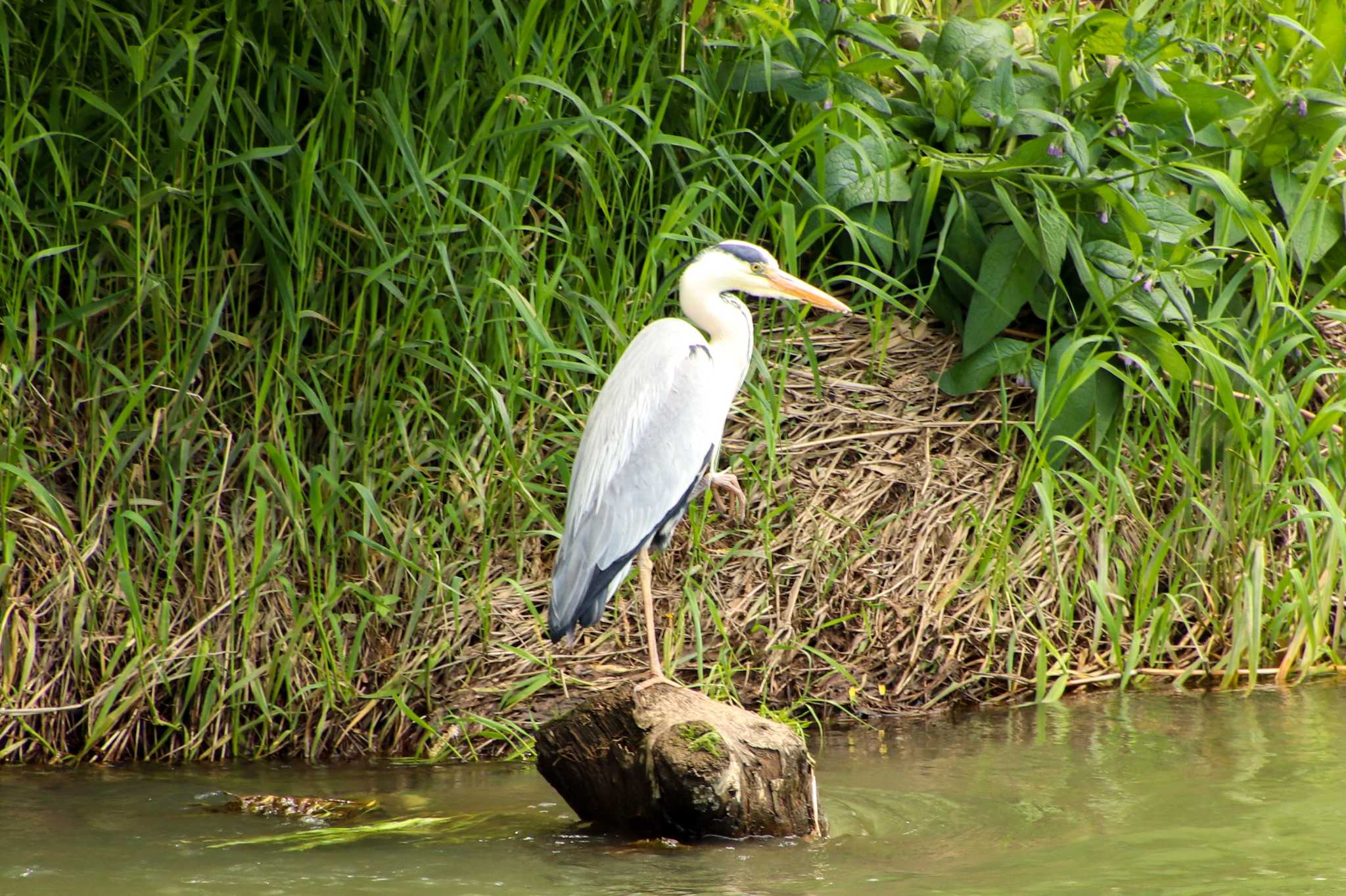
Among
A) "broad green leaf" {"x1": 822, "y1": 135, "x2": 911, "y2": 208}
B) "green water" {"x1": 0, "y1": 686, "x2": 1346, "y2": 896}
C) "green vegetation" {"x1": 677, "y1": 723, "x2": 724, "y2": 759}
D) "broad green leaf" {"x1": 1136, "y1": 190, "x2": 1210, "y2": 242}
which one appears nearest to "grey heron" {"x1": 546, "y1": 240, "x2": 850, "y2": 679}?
"green vegetation" {"x1": 677, "y1": 723, "x2": 724, "y2": 759}

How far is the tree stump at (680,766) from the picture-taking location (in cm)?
321

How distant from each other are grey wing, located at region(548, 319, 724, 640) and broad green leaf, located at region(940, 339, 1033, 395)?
133cm

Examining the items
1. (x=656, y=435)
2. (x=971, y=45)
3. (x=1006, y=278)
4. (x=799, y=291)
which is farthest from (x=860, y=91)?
(x=656, y=435)

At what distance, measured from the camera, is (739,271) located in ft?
13.1

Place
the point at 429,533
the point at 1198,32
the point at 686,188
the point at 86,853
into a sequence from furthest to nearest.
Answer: the point at 1198,32, the point at 686,188, the point at 429,533, the point at 86,853

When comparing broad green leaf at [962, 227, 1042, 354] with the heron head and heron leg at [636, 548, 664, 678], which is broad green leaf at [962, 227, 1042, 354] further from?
heron leg at [636, 548, 664, 678]

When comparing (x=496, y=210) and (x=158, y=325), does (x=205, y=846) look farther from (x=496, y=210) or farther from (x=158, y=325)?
(x=496, y=210)

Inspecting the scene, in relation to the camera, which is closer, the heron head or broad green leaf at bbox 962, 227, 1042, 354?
the heron head

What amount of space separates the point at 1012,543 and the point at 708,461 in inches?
56.0

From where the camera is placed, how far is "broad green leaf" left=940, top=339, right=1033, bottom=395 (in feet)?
16.0

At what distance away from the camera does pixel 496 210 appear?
4.24 m

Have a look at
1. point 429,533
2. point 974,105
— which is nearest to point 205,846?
point 429,533

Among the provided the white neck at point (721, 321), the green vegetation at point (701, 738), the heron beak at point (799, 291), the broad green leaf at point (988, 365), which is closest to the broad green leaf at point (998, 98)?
the broad green leaf at point (988, 365)

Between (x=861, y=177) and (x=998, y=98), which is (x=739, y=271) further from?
(x=998, y=98)
